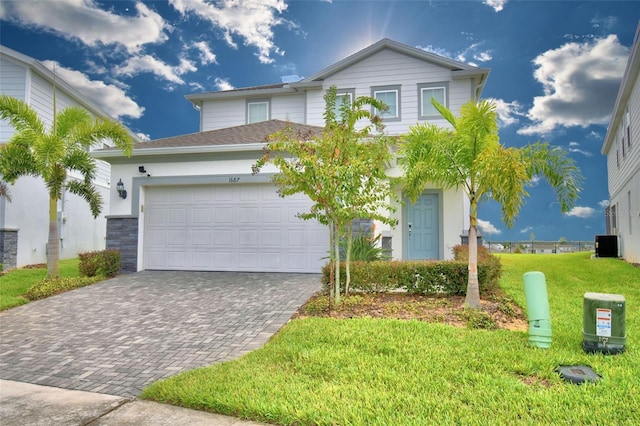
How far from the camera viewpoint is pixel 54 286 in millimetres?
8953

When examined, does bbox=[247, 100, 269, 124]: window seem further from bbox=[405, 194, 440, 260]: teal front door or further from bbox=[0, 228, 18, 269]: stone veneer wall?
bbox=[0, 228, 18, 269]: stone veneer wall

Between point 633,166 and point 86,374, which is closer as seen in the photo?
point 86,374

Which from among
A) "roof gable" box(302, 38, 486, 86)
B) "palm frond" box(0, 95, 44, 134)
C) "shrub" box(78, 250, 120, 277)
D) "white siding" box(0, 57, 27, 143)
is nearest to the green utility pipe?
"shrub" box(78, 250, 120, 277)

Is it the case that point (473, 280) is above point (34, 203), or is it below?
below

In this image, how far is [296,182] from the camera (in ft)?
21.7

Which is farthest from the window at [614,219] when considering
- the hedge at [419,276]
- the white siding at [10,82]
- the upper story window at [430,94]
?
the white siding at [10,82]

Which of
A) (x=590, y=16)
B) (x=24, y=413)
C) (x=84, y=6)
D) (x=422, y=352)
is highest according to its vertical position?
(x=590, y=16)

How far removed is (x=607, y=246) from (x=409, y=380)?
15.5 meters

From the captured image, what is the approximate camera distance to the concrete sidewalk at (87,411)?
3197 mm

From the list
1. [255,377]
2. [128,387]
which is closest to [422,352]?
[255,377]

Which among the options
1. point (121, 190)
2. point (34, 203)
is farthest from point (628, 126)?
point (34, 203)

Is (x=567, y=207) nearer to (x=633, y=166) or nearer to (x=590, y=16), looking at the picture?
(x=633, y=166)

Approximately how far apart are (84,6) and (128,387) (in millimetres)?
11846

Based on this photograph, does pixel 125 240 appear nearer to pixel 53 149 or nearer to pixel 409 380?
pixel 53 149
